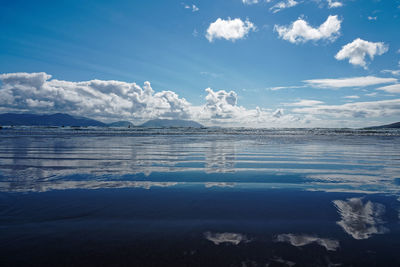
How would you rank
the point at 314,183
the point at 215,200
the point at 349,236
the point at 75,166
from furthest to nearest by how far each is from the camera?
the point at 75,166 < the point at 314,183 < the point at 215,200 < the point at 349,236

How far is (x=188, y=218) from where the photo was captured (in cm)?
532

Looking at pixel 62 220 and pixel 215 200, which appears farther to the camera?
pixel 215 200

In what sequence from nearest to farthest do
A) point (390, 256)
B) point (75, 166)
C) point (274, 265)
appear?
point (274, 265)
point (390, 256)
point (75, 166)

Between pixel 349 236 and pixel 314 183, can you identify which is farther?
pixel 314 183

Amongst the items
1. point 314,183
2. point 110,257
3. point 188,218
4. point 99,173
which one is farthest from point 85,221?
point 314,183

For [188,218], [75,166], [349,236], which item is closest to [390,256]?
[349,236]

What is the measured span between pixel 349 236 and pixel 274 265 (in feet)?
6.54

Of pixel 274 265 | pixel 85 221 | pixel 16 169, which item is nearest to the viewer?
pixel 274 265

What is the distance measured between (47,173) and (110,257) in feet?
27.4

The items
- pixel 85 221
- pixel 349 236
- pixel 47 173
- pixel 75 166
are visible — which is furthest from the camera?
pixel 75 166

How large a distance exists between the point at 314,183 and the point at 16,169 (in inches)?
530

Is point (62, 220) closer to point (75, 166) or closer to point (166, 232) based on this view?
point (166, 232)

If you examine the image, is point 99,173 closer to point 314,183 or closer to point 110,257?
point 110,257

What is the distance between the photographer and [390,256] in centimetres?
381
